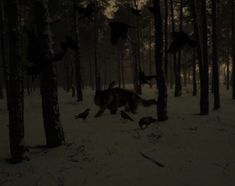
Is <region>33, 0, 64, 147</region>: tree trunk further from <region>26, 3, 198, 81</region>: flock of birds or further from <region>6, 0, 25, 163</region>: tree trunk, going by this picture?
<region>26, 3, 198, 81</region>: flock of birds

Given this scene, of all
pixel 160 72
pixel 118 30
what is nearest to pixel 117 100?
pixel 160 72

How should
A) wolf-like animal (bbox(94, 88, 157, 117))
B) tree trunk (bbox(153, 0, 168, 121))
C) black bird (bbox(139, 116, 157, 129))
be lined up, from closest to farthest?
black bird (bbox(139, 116, 157, 129)) < tree trunk (bbox(153, 0, 168, 121)) < wolf-like animal (bbox(94, 88, 157, 117))

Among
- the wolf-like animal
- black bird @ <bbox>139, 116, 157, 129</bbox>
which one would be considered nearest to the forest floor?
black bird @ <bbox>139, 116, 157, 129</bbox>

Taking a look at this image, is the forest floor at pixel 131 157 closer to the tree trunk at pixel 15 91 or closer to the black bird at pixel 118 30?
the tree trunk at pixel 15 91

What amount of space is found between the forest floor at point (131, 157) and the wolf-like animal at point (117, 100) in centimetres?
215

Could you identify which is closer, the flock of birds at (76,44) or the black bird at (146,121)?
the flock of birds at (76,44)

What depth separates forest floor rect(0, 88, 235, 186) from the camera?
23.8 feet

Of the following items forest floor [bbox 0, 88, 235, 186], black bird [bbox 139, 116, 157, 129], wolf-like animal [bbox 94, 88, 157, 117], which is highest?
wolf-like animal [bbox 94, 88, 157, 117]

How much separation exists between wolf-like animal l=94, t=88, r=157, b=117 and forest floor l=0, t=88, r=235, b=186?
7.06ft

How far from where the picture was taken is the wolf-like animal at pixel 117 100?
14133 millimetres

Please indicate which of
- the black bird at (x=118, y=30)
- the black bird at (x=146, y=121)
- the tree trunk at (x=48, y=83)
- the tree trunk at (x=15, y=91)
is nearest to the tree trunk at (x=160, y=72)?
the black bird at (x=146, y=121)

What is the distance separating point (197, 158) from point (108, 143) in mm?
2673

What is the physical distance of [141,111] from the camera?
15.3 meters

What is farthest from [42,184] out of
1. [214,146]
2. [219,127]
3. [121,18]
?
[121,18]
